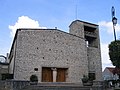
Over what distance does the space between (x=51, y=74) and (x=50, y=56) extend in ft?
8.26

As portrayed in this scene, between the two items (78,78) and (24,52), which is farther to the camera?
(78,78)

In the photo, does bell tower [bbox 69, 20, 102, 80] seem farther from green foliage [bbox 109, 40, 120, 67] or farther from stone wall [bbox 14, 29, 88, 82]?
green foliage [bbox 109, 40, 120, 67]

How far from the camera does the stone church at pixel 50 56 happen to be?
80.5 ft

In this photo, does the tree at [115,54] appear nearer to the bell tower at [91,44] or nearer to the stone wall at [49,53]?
the stone wall at [49,53]

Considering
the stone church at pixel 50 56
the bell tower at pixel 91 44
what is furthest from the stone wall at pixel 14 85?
the bell tower at pixel 91 44

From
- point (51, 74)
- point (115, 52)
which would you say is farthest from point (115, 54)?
point (51, 74)

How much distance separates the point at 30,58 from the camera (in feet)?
81.5

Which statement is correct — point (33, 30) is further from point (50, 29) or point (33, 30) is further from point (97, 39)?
point (97, 39)

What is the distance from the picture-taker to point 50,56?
25938 mm

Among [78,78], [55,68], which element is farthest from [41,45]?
[78,78]

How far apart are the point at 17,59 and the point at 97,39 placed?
47.6 feet

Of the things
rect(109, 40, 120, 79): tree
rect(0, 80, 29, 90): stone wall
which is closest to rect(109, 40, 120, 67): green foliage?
rect(109, 40, 120, 79): tree

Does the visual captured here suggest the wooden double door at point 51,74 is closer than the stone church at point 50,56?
No

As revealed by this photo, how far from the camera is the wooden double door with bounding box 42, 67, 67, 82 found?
25672 millimetres
